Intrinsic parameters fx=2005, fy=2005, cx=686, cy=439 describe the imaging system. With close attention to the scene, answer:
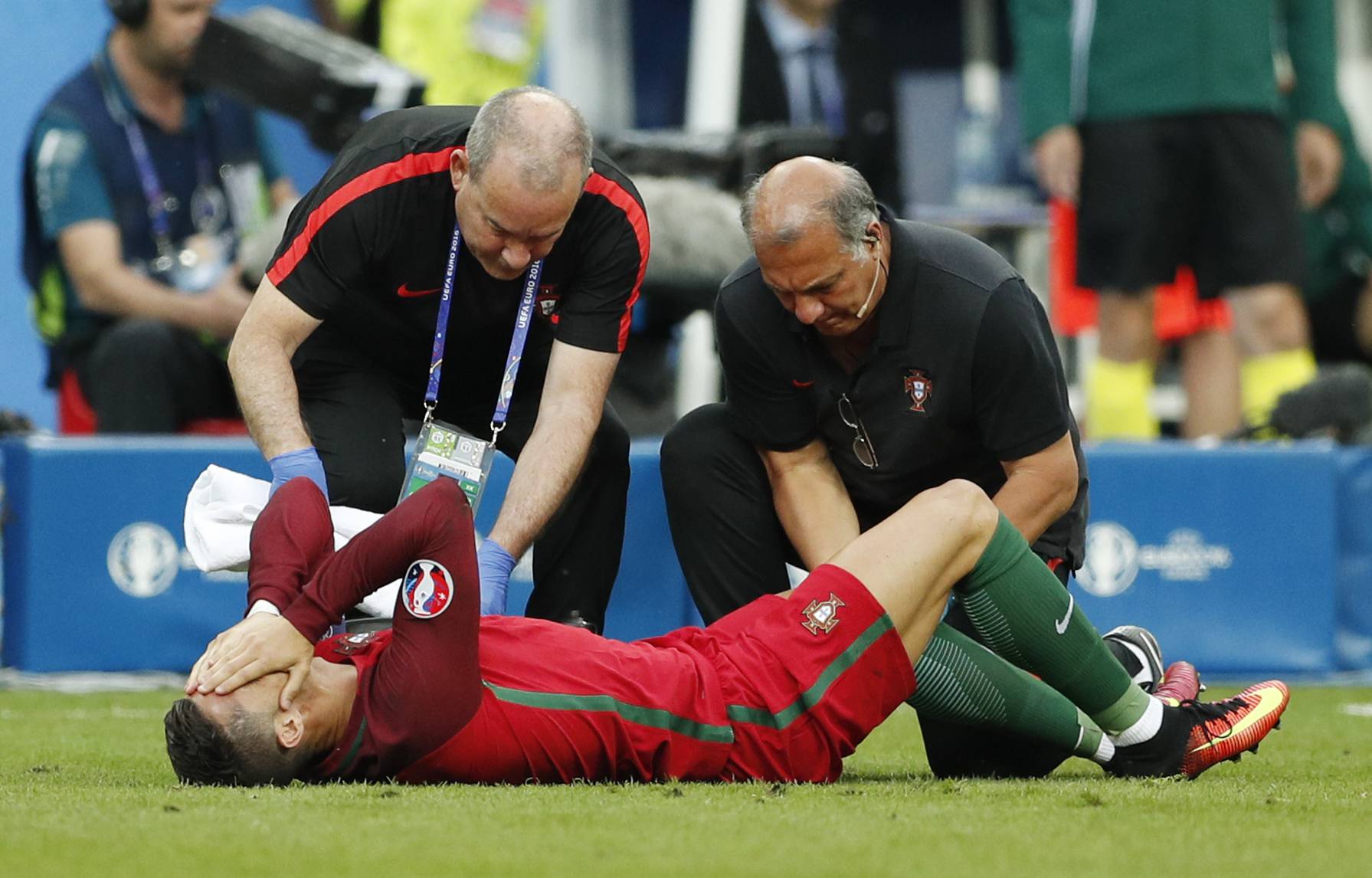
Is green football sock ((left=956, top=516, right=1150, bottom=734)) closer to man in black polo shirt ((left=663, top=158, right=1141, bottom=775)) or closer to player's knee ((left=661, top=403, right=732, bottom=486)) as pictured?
man in black polo shirt ((left=663, top=158, right=1141, bottom=775))

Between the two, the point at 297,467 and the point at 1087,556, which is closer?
the point at 297,467

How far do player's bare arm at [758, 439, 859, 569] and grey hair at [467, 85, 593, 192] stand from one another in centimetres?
74

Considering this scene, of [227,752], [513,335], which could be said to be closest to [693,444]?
[513,335]

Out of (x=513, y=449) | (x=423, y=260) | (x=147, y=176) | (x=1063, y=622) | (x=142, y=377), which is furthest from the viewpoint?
(x=147, y=176)

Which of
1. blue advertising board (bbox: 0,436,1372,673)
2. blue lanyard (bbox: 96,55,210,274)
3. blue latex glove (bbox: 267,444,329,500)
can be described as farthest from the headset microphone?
blue lanyard (bbox: 96,55,210,274)

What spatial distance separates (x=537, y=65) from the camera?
7.91m

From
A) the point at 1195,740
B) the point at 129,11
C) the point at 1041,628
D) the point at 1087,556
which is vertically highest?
the point at 129,11

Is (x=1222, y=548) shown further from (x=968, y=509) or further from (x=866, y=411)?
(x=968, y=509)

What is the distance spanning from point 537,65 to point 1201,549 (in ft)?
11.1

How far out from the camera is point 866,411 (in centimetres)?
406

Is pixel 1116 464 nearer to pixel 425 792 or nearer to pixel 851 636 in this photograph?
pixel 851 636

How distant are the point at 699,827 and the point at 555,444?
137 cm

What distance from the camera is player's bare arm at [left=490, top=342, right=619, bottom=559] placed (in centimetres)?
411

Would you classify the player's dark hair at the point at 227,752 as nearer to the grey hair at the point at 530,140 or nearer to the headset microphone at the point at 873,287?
the grey hair at the point at 530,140
